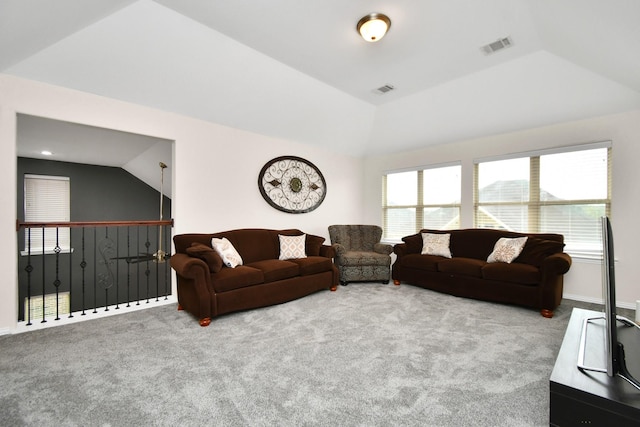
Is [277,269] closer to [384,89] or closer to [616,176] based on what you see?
[384,89]

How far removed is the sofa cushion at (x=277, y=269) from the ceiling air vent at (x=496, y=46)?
3407 millimetres

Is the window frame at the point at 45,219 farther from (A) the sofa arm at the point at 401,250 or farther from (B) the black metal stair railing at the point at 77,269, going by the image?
(A) the sofa arm at the point at 401,250

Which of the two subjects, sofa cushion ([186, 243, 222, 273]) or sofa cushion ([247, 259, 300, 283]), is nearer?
sofa cushion ([186, 243, 222, 273])

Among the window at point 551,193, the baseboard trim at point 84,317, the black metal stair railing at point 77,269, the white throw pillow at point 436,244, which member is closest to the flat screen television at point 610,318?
the white throw pillow at point 436,244

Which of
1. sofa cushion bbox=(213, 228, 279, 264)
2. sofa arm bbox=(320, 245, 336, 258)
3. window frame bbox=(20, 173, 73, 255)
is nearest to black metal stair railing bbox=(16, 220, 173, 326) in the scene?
window frame bbox=(20, 173, 73, 255)

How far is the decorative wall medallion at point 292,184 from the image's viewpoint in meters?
4.67

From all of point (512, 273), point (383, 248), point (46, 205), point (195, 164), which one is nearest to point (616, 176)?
point (512, 273)

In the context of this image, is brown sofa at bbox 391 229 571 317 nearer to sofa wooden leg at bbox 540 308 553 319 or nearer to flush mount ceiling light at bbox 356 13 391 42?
sofa wooden leg at bbox 540 308 553 319

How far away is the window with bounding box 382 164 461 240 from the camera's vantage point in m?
5.00

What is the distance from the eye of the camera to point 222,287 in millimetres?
3020

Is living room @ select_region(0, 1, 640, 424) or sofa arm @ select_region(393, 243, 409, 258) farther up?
living room @ select_region(0, 1, 640, 424)

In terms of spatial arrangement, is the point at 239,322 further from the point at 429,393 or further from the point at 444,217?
the point at 444,217

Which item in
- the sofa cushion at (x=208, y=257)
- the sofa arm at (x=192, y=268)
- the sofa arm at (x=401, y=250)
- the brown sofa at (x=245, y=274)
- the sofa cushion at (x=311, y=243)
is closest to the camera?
the sofa arm at (x=192, y=268)

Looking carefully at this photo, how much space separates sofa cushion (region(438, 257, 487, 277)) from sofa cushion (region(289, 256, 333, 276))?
1.62m
